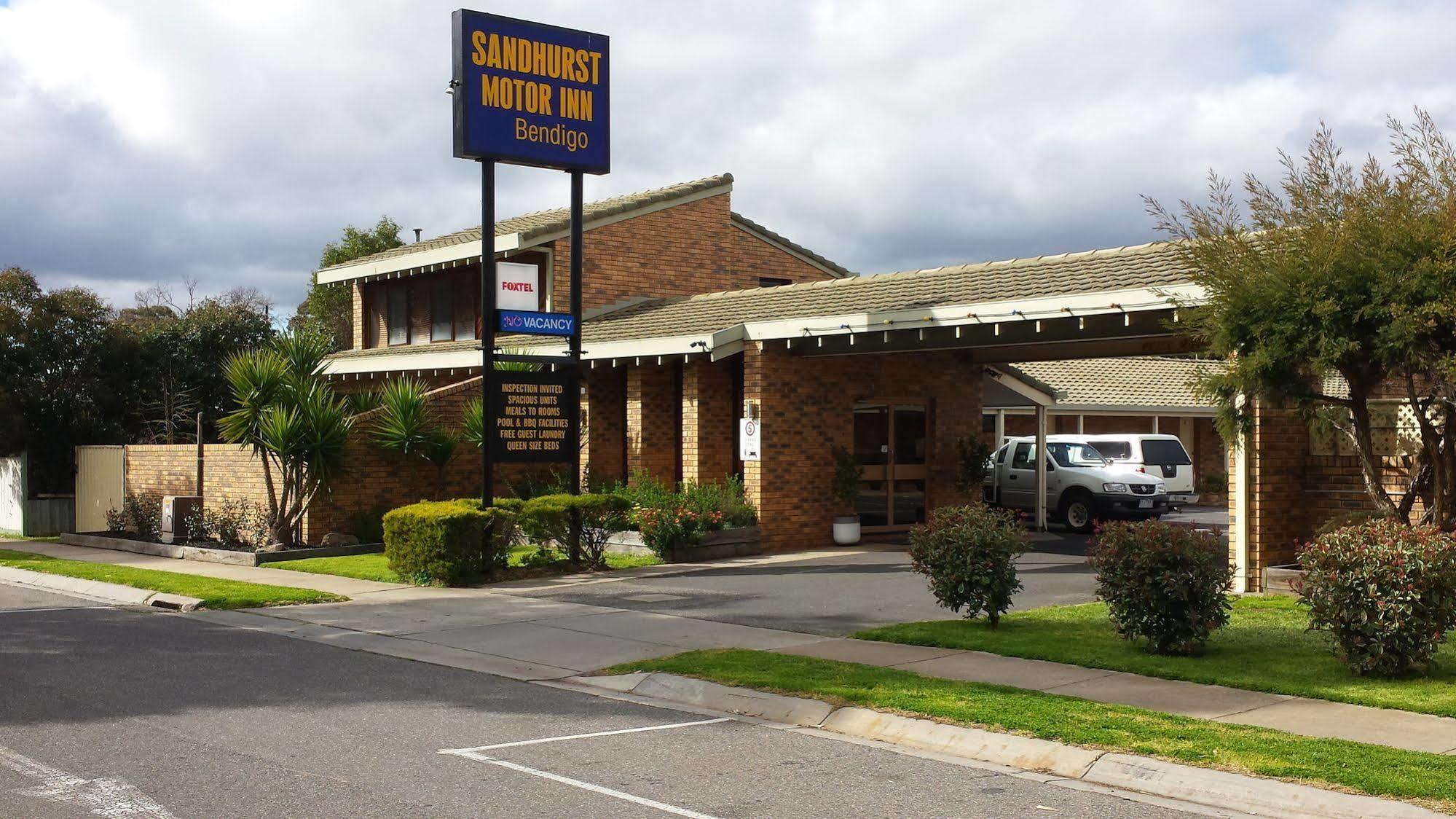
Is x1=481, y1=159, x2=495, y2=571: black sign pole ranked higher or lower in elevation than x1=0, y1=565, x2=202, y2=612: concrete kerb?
higher

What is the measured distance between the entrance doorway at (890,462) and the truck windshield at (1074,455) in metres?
4.20

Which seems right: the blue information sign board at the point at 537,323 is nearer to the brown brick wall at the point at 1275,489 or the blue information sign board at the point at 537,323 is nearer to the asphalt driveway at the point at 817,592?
the asphalt driveway at the point at 817,592

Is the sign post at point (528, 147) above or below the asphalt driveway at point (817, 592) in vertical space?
above

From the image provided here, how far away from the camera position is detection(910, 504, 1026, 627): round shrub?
12109 millimetres

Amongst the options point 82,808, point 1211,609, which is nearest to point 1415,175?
point 1211,609

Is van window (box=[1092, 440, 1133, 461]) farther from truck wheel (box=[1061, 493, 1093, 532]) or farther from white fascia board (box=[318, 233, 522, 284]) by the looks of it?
white fascia board (box=[318, 233, 522, 284])

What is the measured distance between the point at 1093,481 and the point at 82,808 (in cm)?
2186

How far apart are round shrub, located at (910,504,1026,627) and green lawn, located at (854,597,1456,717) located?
13.7 inches

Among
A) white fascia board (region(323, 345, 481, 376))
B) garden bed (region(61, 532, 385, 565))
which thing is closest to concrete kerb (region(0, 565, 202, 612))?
garden bed (region(61, 532, 385, 565))

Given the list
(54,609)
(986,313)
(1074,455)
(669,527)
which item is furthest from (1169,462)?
(54,609)

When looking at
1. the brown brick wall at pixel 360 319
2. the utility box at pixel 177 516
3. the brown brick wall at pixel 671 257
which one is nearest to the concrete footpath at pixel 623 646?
the utility box at pixel 177 516

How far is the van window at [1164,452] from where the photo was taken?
108ft

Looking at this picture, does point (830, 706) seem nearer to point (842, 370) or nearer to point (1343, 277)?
point (1343, 277)

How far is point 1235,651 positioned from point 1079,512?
15.3 metres
